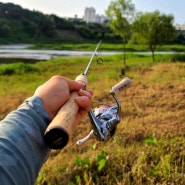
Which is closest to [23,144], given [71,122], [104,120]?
[71,122]

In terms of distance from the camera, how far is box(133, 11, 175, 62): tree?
144 feet

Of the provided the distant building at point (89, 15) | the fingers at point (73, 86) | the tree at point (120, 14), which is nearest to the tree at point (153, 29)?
the tree at point (120, 14)

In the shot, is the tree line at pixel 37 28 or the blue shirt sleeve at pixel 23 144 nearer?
the blue shirt sleeve at pixel 23 144

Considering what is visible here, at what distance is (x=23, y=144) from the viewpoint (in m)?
1.06

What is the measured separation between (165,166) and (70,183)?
977 mm

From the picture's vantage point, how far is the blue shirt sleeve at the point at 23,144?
0.99 meters

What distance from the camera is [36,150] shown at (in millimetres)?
1118

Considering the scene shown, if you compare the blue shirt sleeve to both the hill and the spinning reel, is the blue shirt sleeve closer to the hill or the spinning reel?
the spinning reel

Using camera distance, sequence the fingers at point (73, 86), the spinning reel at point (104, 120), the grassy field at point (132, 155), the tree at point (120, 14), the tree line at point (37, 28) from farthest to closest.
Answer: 1. the tree line at point (37, 28)
2. the tree at point (120, 14)
3. the grassy field at point (132, 155)
4. the spinning reel at point (104, 120)
5. the fingers at point (73, 86)

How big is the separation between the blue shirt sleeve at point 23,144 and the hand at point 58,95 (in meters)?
0.09

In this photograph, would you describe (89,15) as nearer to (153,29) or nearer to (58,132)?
(153,29)

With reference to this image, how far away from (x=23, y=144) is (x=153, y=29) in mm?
43585

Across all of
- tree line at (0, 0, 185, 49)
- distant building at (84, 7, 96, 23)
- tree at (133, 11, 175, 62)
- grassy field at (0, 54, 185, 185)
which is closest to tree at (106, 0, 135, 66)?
tree at (133, 11, 175, 62)

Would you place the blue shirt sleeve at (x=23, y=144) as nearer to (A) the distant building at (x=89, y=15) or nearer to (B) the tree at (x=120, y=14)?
(B) the tree at (x=120, y=14)
